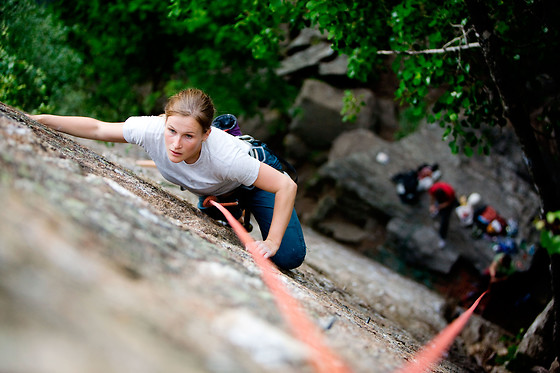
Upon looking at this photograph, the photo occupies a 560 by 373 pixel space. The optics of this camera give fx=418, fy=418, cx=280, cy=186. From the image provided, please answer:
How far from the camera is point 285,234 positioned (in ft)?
12.5

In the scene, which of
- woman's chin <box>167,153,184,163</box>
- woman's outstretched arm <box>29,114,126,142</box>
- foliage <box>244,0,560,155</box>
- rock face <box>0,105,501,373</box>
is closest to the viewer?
rock face <box>0,105,501,373</box>

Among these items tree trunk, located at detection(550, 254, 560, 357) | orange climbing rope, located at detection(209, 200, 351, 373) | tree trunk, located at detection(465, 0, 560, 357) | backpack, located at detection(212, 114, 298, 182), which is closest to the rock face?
orange climbing rope, located at detection(209, 200, 351, 373)

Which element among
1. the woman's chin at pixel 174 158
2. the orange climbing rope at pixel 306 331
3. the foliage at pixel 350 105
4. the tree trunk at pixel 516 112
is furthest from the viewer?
the foliage at pixel 350 105

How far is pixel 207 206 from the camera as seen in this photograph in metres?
3.96

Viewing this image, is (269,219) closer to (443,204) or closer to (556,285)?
(556,285)

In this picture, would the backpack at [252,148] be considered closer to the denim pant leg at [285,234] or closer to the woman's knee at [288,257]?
the denim pant leg at [285,234]

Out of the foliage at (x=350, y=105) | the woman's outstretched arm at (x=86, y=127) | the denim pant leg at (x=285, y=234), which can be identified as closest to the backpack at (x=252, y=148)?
the denim pant leg at (x=285, y=234)

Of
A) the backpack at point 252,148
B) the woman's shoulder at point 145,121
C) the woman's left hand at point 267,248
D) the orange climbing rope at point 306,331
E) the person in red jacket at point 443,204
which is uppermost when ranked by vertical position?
the person in red jacket at point 443,204

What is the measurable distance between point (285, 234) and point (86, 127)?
190 cm

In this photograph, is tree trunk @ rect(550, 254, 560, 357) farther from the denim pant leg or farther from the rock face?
the rock face

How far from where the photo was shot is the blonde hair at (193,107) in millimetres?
3062

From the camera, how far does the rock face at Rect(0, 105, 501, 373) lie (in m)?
1.11

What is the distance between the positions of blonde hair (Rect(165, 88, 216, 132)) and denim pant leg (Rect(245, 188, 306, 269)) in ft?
3.41

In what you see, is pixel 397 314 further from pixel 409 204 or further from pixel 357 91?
pixel 357 91
